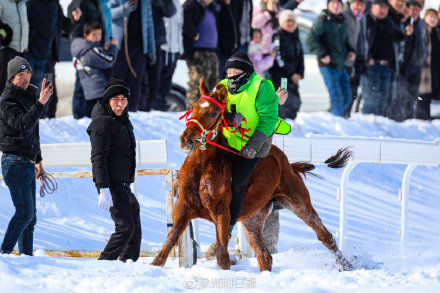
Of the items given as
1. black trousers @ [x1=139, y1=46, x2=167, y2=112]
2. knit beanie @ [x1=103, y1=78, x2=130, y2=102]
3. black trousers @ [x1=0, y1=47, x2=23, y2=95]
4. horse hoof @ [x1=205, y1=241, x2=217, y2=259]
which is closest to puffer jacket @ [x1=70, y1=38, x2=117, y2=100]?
black trousers @ [x1=0, y1=47, x2=23, y2=95]

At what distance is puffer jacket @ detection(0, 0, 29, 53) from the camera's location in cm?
1038

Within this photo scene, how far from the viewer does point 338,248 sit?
853 cm

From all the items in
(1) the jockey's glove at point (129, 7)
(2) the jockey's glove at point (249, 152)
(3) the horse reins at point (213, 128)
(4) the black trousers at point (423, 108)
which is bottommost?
(4) the black trousers at point (423, 108)

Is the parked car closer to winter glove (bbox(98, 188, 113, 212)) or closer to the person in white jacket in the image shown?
the person in white jacket

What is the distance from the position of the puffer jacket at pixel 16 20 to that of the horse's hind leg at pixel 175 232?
4.15m

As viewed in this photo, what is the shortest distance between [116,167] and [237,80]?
46.9 inches

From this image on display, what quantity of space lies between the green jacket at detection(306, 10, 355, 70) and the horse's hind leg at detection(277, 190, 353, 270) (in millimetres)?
5252

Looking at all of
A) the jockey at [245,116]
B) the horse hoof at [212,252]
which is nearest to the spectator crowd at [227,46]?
→ the horse hoof at [212,252]

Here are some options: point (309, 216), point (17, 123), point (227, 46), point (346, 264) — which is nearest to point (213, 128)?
point (17, 123)

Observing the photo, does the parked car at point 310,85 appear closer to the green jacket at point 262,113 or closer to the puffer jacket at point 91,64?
the puffer jacket at point 91,64

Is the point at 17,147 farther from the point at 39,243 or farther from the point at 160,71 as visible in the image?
the point at 160,71

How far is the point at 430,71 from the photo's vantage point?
15.5m

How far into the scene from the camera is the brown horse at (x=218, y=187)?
7.01m

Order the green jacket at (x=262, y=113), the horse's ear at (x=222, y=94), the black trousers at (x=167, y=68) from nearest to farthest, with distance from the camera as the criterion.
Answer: the horse's ear at (x=222, y=94), the green jacket at (x=262, y=113), the black trousers at (x=167, y=68)
